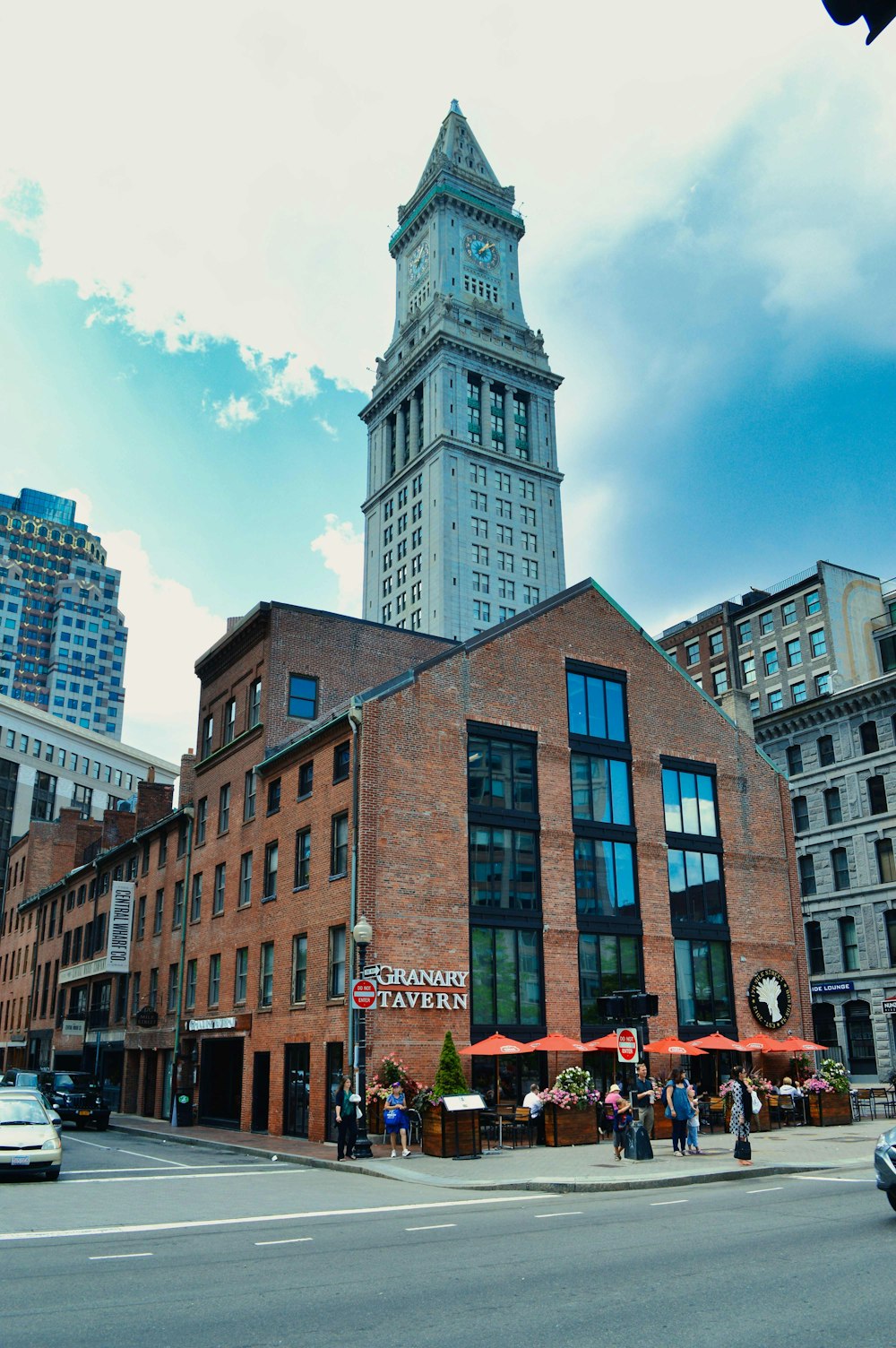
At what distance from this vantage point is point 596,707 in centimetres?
3497

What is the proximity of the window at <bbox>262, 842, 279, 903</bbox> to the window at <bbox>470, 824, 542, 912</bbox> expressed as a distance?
720 cm

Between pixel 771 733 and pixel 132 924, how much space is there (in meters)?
34.5

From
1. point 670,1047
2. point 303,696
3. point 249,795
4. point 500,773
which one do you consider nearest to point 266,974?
point 249,795

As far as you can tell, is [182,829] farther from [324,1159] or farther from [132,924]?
[324,1159]

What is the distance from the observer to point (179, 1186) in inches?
757

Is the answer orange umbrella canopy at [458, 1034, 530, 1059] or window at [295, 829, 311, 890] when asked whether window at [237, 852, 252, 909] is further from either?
orange umbrella canopy at [458, 1034, 530, 1059]

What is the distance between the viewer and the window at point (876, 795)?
53250 mm

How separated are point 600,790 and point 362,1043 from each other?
11.5m

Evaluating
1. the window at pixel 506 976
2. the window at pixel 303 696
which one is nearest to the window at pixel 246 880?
the window at pixel 303 696

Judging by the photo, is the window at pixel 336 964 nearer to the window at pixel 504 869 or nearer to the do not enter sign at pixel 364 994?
the window at pixel 504 869

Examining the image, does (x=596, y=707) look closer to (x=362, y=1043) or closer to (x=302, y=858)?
(x=302, y=858)

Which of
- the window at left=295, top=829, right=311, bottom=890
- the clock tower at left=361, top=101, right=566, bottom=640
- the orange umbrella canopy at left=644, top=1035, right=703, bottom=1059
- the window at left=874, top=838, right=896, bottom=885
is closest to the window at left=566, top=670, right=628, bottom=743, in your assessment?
the window at left=295, top=829, right=311, bottom=890

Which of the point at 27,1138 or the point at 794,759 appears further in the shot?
the point at 794,759

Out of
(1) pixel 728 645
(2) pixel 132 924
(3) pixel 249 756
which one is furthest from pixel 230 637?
(1) pixel 728 645
